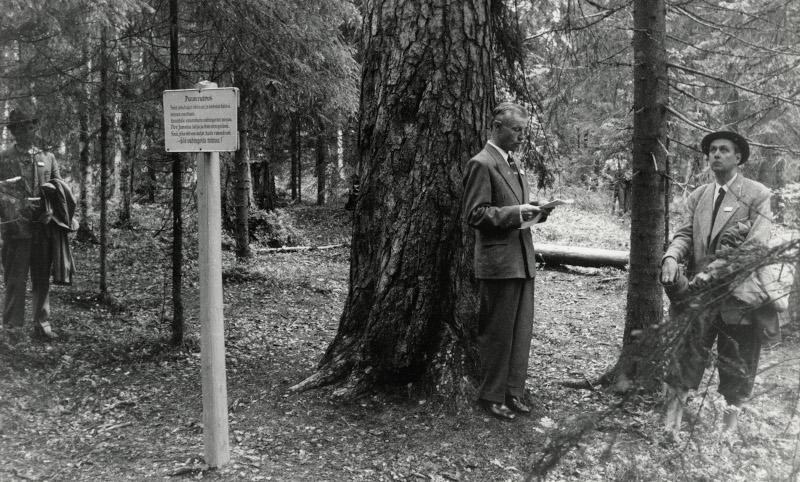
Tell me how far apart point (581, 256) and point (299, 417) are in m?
9.35

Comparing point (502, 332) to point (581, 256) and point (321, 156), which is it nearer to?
point (581, 256)

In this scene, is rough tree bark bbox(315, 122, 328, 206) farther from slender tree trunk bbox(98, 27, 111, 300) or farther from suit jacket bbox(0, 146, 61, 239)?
suit jacket bbox(0, 146, 61, 239)

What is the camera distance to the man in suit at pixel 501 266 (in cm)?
477

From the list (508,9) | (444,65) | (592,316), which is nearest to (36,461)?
(444,65)

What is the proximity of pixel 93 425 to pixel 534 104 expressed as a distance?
5.34 metres

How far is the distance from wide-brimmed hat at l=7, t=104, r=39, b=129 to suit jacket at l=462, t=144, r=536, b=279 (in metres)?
4.84

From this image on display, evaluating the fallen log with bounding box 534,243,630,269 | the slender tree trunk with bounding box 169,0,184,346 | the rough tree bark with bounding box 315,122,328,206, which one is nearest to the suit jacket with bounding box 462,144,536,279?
the slender tree trunk with bounding box 169,0,184,346

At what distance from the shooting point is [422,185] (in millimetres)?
5215

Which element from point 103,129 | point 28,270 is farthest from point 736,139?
point 103,129

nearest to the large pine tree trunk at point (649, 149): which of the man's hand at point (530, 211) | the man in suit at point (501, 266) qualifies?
the man in suit at point (501, 266)

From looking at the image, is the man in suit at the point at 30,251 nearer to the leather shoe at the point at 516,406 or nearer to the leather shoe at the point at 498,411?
the leather shoe at the point at 498,411

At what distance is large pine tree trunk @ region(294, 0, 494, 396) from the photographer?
5.16 m

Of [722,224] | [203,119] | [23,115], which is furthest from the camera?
[23,115]

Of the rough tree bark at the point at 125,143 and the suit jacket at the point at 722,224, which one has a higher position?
the rough tree bark at the point at 125,143
